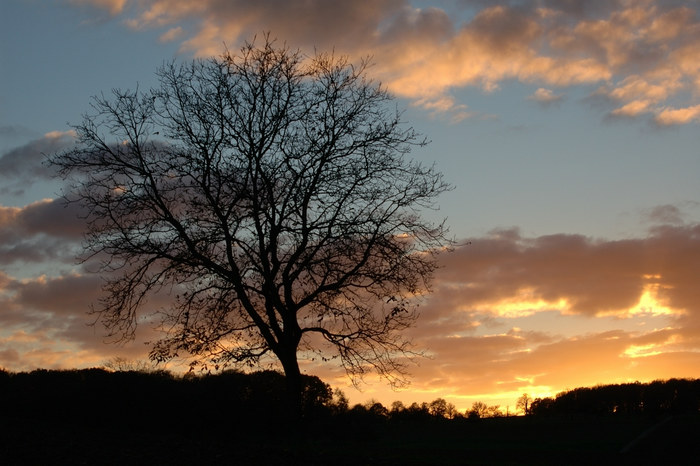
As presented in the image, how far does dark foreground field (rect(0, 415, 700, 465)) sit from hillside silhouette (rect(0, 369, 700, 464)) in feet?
0.15

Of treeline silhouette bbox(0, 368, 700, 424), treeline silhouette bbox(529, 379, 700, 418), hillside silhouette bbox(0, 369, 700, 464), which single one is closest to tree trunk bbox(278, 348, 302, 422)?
hillside silhouette bbox(0, 369, 700, 464)

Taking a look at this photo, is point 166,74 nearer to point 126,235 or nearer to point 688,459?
point 126,235

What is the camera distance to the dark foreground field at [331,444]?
1616cm

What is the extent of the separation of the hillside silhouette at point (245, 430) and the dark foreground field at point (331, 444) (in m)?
0.05

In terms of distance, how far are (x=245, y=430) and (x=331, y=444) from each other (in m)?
3.75

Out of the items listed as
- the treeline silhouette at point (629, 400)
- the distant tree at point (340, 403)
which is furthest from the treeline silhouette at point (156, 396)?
the treeline silhouette at point (629, 400)

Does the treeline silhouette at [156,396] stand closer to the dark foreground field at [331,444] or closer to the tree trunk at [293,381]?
the dark foreground field at [331,444]

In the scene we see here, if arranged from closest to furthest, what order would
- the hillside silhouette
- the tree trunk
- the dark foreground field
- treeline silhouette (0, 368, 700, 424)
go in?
the dark foreground field, the hillside silhouette, the tree trunk, treeline silhouette (0, 368, 700, 424)

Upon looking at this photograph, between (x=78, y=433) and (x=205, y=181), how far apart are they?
316 inches

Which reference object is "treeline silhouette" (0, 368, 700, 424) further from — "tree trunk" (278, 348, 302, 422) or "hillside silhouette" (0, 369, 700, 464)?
"tree trunk" (278, 348, 302, 422)

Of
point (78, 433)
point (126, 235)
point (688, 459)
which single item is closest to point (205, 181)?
point (126, 235)

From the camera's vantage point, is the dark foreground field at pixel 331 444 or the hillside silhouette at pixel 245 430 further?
the hillside silhouette at pixel 245 430

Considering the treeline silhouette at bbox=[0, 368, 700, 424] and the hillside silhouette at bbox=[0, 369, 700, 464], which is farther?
the treeline silhouette at bbox=[0, 368, 700, 424]

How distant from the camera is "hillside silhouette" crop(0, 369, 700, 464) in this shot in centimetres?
1683
